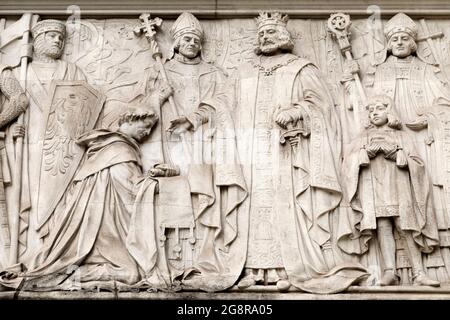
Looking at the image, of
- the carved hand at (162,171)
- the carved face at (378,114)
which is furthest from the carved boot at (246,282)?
the carved face at (378,114)

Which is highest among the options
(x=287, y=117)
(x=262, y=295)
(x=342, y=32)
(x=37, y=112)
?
(x=342, y=32)

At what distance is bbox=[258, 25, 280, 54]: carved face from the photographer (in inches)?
457

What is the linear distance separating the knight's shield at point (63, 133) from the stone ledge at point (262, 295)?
961 mm

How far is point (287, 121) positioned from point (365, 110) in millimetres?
1017

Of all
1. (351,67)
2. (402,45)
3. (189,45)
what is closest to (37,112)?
(189,45)

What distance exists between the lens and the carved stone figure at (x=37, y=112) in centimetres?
1077

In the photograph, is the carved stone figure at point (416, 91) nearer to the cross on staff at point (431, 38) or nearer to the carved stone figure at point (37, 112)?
the cross on staff at point (431, 38)

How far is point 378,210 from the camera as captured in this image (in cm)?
1052

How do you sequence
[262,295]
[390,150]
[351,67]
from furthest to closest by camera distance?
[351,67]
[390,150]
[262,295]

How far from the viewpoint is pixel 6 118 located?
11.2 metres

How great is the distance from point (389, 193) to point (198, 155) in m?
2.34

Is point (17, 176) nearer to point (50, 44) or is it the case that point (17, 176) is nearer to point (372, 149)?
point (50, 44)
